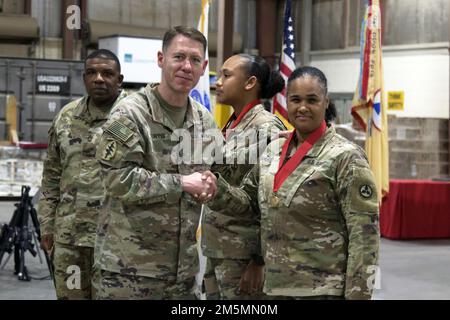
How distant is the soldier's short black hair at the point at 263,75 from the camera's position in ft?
10.9

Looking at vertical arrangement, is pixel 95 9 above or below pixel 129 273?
above

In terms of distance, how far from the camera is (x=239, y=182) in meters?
3.12

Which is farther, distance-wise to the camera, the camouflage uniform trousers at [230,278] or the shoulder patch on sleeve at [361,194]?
the camouflage uniform trousers at [230,278]

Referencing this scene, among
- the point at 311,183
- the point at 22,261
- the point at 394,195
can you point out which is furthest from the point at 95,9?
the point at 311,183

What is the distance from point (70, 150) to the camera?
3639mm

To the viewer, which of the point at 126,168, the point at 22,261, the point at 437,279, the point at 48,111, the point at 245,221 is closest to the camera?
the point at 126,168

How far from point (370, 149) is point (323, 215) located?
5.14 m

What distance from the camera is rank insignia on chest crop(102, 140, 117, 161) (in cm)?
234

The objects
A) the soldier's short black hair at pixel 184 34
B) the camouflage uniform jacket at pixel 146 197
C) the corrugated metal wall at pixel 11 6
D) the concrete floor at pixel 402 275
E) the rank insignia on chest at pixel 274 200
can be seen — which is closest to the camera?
the camouflage uniform jacket at pixel 146 197

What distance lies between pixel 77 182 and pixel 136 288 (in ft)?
4.25

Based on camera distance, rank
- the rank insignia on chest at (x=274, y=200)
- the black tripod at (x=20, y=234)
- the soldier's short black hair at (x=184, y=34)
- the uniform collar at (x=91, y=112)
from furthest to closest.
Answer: the black tripod at (x=20, y=234) → the uniform collar at (x=91, y=112) → the rank insignia on chest at (x=274, y=200) → the soldier's short black hair at (x=184, y=34)

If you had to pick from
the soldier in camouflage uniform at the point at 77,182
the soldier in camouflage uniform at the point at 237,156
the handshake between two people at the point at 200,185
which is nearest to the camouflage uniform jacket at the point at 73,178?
the soldier in camouflage uniform at the point at 77,182

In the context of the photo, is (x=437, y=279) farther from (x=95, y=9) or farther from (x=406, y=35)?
(x=95, y=9)

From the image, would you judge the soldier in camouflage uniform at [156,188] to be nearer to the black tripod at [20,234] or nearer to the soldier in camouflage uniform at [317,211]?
the soldier in camouflage uniform at [317,211]
